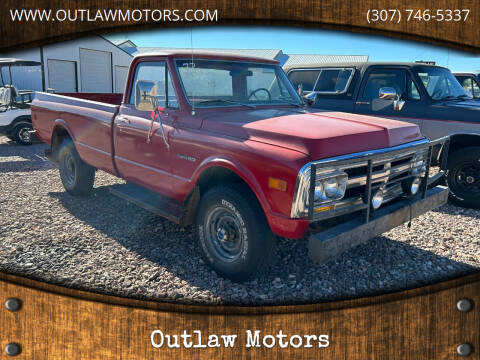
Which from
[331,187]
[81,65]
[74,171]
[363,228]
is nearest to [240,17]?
[81,65]

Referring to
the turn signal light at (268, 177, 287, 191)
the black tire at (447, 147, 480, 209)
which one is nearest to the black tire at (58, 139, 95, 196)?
Answer: the turn signal light at (268, 177, 287, 191)

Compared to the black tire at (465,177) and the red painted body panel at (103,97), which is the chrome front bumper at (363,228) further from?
the red painted body panel at (103,97)

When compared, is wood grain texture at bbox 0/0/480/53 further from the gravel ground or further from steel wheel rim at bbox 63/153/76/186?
steel wheel rim at bbox 63/153/76/186

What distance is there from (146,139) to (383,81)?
12.6 feet

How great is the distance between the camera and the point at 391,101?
535 centimetres

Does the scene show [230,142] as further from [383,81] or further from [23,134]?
[23,134]

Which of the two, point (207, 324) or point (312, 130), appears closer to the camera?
point (207, 324)

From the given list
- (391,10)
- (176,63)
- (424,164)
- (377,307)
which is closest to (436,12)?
(391,10)

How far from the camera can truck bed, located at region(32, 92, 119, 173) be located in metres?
4.29

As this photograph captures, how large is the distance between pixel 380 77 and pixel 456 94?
1067mm

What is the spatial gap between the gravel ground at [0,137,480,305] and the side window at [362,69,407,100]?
190 centimetres

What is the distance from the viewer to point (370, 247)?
3.68 metres

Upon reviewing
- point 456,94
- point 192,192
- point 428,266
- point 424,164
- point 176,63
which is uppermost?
point 176,63

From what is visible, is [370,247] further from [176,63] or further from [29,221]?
[29,221]
